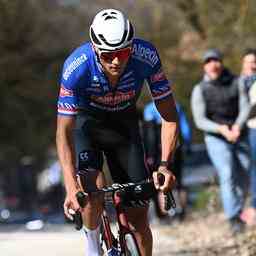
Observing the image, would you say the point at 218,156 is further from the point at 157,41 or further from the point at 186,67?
the point at 157,41

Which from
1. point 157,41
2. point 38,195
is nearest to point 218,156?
point 157,41

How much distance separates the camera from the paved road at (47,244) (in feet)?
28.2

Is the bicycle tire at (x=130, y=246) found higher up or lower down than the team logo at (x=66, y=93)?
lower down

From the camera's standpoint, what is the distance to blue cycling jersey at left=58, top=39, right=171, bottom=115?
5.93m

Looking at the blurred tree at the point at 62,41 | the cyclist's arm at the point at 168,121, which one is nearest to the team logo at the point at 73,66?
the cyclist's arm at the point at 168,121

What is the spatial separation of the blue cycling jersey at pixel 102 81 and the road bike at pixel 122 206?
22.9 inches

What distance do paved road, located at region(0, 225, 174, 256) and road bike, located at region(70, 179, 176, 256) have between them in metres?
2.45

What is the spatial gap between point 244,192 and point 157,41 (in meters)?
8.89

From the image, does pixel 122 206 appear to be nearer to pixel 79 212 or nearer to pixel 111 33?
pixel 79 212

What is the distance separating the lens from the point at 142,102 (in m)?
17.9

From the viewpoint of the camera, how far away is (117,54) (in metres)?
5.73

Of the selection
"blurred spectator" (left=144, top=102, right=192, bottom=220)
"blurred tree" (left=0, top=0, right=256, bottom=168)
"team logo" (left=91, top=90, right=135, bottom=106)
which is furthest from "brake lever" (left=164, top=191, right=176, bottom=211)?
"blurred tree" (left=0, top=0, right=256, bottom=168)

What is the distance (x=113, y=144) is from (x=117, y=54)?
78 centimetres

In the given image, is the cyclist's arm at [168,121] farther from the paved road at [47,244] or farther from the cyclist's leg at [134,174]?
the paved road at [47,244]
